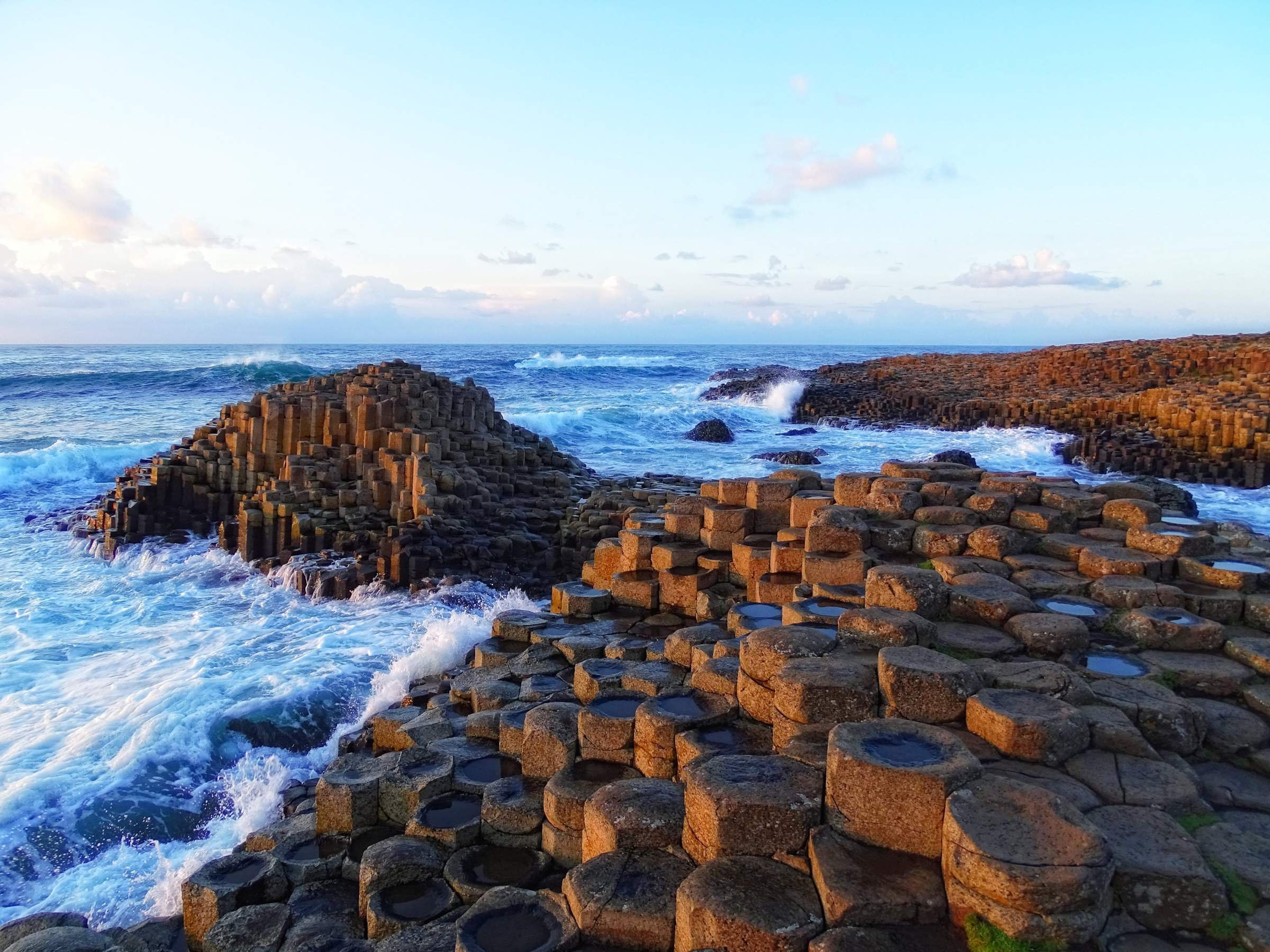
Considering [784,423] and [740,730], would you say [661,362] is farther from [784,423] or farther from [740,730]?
[740,730]

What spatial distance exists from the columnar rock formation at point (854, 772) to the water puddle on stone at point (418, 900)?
18mm

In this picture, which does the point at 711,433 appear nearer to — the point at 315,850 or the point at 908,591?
the point at 908,591

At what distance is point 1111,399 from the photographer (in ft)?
97.1

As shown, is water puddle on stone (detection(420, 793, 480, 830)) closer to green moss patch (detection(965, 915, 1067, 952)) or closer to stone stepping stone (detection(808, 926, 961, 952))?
stone stepping stone (detection(808, 926, 961, 952))

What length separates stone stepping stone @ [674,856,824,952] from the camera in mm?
3293

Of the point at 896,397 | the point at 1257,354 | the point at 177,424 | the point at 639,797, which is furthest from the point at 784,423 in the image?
the point at 639,797

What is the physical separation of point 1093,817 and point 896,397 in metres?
35.9

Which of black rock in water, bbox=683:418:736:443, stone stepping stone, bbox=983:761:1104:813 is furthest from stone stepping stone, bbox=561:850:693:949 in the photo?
black rock in water, bbox=683:418:736:443

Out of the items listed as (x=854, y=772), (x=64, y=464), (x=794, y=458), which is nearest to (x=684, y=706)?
(x=854, y=772)

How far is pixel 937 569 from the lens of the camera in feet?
20.6

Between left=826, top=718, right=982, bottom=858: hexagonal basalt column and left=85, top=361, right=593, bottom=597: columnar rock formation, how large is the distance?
27.4ft

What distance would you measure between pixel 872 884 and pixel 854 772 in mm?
453

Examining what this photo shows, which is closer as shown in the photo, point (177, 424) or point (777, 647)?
point (777, 647)

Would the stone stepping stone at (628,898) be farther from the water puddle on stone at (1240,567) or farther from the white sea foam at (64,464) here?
the white sea foam at (64,464)
